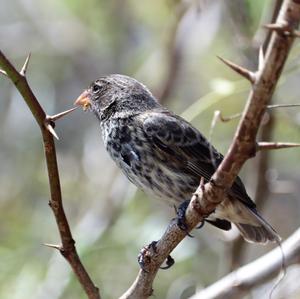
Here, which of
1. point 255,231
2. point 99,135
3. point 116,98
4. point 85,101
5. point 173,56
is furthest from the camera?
point 99,135

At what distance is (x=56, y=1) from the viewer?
732 cm

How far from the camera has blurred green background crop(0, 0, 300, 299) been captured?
5363 mm

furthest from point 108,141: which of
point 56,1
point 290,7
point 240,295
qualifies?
point 56,1

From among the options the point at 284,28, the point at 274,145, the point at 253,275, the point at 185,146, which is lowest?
the point at 253,275

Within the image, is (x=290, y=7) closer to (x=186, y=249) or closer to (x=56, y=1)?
(x=186, y=249)

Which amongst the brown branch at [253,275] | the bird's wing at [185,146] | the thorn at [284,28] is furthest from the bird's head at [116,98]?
the thorn at [284,28]

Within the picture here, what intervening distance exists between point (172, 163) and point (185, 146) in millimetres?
108

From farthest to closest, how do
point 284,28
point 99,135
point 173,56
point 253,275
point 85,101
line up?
point 99,135 < point 173,56 < point 85,101 < point 253,275 < point 284,28

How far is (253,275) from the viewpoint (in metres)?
4.17

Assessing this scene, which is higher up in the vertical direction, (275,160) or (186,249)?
(275,160)

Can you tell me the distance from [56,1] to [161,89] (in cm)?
136

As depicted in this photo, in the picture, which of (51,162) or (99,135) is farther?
(99,135)

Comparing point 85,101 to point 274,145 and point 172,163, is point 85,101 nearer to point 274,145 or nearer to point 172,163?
point 172,163

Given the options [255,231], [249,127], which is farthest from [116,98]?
[249,127]
